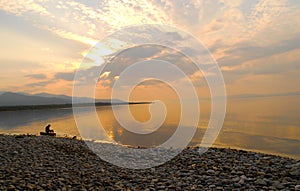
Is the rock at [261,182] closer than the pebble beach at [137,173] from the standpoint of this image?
No

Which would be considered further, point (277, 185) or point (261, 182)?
point (261, 182)

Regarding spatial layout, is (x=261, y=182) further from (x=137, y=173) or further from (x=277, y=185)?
(x=137, y=173)

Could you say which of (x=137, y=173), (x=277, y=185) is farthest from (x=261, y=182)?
(x=137, y=173)

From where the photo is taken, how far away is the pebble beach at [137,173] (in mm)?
8508

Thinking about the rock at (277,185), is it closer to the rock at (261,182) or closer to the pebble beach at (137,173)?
the pebble beach at (137,173)

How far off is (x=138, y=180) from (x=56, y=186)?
10.5ft

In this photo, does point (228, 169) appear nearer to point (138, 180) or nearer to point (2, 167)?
point (138, 180)

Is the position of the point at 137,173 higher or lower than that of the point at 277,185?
lower

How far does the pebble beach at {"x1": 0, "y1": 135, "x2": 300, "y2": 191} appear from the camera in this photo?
8.51m

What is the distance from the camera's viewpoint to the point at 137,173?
11062mm

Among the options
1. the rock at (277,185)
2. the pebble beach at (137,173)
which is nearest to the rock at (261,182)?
the pebble beach at (137,173)

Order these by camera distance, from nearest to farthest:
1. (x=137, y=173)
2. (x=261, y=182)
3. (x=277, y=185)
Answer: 1. (x=277, y=185)
2. (x=261, y=182)
3. (x=137, y=173)

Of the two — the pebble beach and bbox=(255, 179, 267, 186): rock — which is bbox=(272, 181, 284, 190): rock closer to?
the pebble beach

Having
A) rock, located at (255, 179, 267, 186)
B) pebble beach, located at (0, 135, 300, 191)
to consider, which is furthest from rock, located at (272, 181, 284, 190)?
rock, located at (255, 179, 267, 186)
